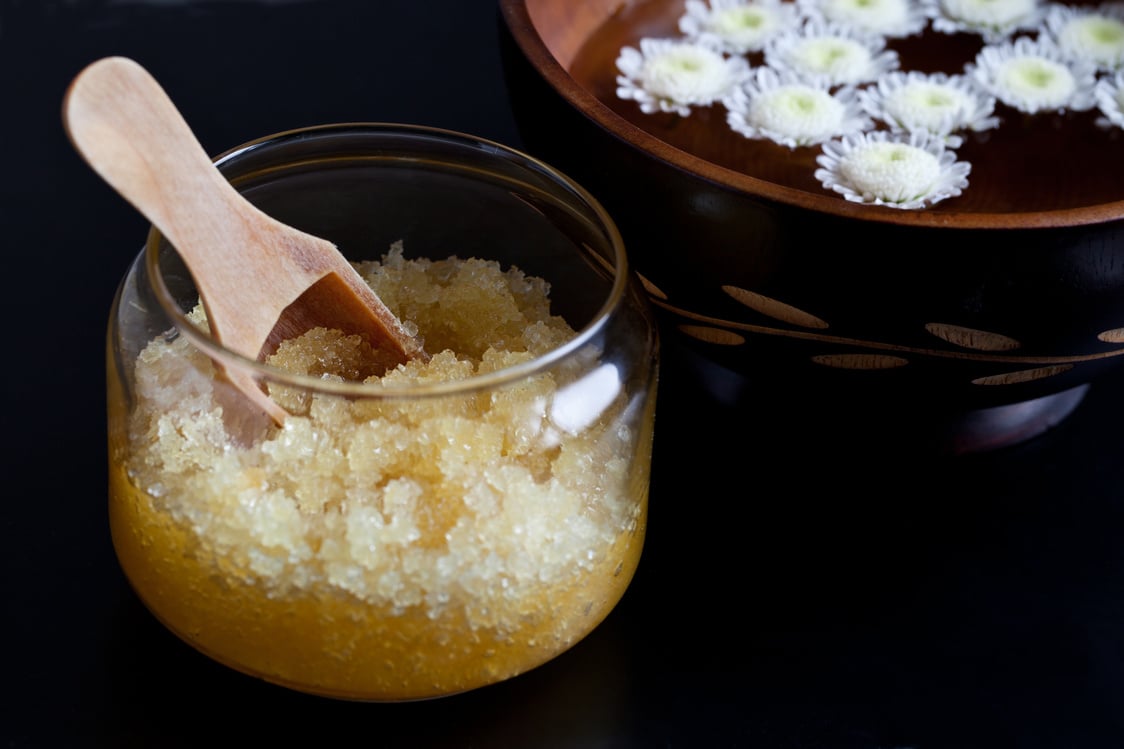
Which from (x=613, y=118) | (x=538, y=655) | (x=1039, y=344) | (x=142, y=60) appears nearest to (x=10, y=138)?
(x=142, y=60)

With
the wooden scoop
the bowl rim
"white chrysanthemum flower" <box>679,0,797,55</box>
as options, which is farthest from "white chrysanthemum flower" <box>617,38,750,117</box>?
the wooden scoop

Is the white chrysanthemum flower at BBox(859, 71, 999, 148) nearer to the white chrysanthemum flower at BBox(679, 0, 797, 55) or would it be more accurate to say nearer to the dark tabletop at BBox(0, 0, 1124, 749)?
the white chrysanthemum flower at BBox(679, 0, 797, 55)

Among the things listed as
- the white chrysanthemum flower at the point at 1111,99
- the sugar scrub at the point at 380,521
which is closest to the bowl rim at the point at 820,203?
the sugar scrub at the point at 380,521

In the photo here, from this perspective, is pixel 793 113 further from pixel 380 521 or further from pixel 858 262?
pixel 380 521

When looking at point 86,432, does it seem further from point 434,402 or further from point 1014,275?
point 1014,275

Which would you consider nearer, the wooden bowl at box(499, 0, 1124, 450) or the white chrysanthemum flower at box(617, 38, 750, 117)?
the wooden bowl at box(499, 0, 1124, 450)

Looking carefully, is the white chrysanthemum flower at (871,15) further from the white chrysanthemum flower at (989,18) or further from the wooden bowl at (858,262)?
the wooden bowl at (858,262)
